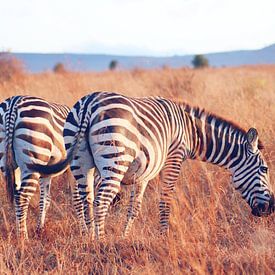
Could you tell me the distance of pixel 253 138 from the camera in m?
5.79

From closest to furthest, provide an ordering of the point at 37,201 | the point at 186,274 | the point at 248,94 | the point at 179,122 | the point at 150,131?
the point at 186,274 → the point at 150,131 → the point at 179,122 → the point at 37,201 → the point at 248,94

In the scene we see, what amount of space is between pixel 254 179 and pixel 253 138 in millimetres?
435

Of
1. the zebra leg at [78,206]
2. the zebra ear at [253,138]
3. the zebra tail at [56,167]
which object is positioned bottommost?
the zebra leg at [78,206]

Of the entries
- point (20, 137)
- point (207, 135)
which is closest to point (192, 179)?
point (207, 135)

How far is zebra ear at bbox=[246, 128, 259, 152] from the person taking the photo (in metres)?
5.77

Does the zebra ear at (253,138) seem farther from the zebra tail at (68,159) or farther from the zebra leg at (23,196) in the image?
the zebra leg at (23,196)

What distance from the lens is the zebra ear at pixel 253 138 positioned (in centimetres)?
577

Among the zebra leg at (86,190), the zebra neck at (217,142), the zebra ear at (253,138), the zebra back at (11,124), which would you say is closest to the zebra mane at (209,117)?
the zebra neck at (217,142)

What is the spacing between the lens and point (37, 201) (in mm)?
6863

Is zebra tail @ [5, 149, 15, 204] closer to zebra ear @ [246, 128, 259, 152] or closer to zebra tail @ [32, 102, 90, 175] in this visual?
zebra tail @ [32, 102, 90, 175]

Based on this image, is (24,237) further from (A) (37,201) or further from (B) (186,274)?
(B) (186,274)

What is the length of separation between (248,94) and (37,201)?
728cm

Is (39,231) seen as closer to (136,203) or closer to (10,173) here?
(10,173)

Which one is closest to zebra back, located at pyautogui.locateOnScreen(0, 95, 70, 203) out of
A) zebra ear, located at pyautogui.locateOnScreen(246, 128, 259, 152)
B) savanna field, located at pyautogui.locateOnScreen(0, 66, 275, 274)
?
savanna field, located at pyautogui.locateOnScreen(0, 66, 275, 274)
